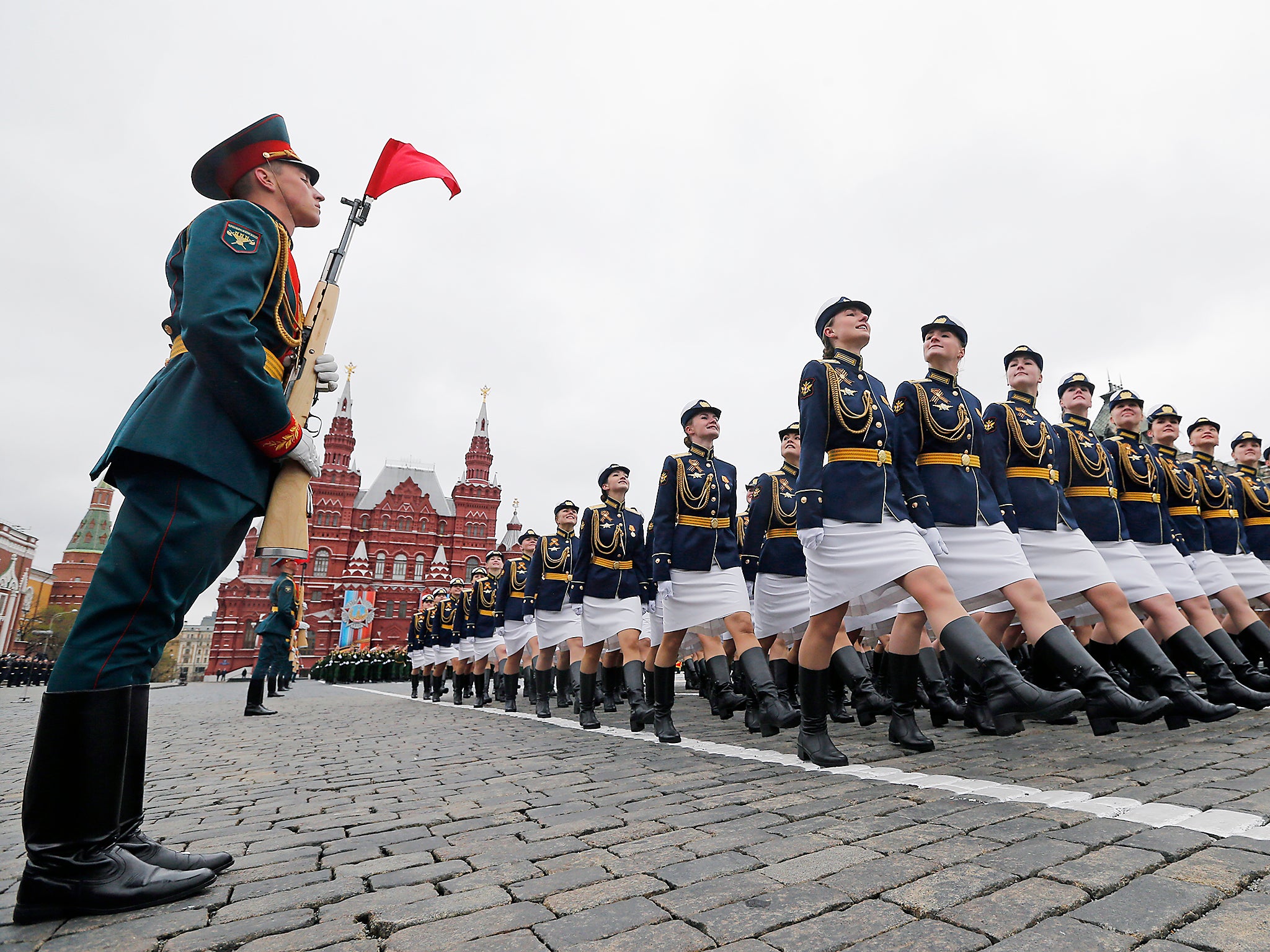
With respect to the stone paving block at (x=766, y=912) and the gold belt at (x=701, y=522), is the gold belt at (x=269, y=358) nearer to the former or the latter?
the stone paving block at (x=766, y=912)

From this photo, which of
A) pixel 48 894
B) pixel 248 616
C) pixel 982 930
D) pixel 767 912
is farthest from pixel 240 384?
pixel 248 616

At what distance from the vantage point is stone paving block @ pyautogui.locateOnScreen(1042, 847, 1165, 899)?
1790 millimetres

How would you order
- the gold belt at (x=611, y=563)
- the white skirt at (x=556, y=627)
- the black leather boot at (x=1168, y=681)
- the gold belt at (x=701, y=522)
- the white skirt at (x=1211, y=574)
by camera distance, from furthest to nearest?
the white skirt at (x=556, y=627)
the gold belt at (x=611, y=563)
the white skirt at (x=1211, y=574)
the gold belt at (x=701, y=522)
the black leather boot at (x=1168, y=681)

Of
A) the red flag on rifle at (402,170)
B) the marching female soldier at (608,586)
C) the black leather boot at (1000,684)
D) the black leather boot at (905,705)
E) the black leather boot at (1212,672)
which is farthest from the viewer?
the marching female soldier at (608,586)

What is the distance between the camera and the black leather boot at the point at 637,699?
6.19 metres

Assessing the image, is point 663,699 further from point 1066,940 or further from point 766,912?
point 1066,940

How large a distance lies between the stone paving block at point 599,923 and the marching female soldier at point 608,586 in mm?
4833

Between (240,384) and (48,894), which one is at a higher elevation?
(240,384)

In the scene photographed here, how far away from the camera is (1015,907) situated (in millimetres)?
1681

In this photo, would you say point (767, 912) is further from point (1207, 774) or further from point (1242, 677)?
point (1242, 677)

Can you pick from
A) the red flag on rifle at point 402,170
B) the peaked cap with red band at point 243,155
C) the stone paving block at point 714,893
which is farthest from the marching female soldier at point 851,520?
the peaked cap with red band at point 243,155

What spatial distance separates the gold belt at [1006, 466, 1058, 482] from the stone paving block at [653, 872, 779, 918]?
3922 mm

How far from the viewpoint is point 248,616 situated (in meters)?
62.0

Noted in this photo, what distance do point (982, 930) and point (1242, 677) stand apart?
517 cm
